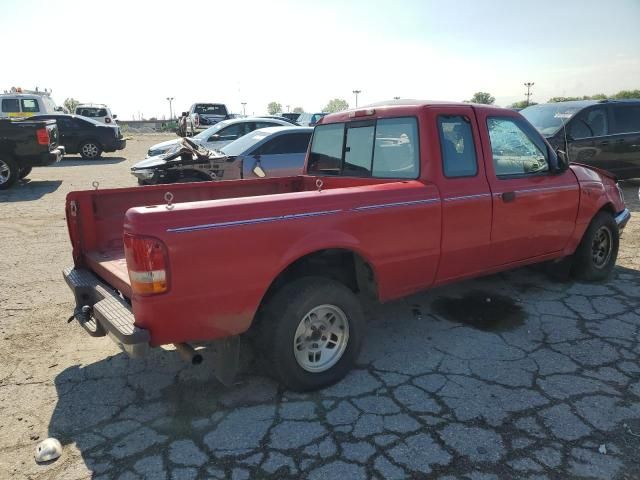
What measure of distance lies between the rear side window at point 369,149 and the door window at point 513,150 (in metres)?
0.78

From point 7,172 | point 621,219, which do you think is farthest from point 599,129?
point 7,172

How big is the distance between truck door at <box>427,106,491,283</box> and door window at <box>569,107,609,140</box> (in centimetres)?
673

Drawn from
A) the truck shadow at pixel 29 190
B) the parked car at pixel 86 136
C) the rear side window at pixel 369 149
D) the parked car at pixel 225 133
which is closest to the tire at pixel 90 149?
the parked car at pixel 86 136

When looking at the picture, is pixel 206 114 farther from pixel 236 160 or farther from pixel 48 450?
pixel 48 450

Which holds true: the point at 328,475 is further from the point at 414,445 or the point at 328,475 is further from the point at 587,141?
the point at 587,141

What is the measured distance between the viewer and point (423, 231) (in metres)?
3.47

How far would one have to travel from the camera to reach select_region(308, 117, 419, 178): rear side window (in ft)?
12.2

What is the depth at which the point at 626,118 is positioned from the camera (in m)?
10.0

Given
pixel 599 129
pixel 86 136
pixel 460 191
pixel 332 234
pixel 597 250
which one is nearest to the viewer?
pixel 332 234

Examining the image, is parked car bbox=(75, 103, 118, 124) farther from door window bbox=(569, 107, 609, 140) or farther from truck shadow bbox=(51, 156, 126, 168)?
door window bbox=(569, 107, 609, 140)

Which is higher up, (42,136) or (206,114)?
(206,114)

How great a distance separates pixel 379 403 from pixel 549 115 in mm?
8555

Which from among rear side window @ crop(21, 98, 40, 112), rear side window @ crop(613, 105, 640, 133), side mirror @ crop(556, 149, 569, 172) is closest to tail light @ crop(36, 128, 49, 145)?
rear side window @ crop(21, 98, 40, 112)

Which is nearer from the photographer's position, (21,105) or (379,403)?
(379,403)
